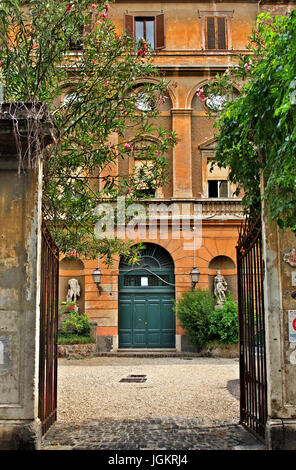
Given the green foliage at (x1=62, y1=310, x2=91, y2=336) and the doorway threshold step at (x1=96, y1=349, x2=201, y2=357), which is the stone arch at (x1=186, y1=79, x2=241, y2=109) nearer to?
the green foliage at (x1=62, y1=310, x2=91, y2=336)

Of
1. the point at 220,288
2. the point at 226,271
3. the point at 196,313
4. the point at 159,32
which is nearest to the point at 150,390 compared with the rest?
the point at 196,313

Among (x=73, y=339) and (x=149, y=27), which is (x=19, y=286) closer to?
(x=73, y=339)

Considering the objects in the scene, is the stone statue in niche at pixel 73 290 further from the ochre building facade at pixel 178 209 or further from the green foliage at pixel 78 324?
the green foliage at pixel 78 324

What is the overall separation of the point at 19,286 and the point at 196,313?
43.4 feet

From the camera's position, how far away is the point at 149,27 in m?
21.8

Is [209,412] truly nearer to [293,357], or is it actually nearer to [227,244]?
[293,357]

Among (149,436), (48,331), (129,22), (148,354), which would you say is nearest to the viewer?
(149,436)

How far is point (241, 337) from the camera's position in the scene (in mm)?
7398

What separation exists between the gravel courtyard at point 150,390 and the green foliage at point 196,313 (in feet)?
4.30

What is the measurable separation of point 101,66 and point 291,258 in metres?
4.71

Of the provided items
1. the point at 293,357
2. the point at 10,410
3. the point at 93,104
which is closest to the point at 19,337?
the point at 10,410

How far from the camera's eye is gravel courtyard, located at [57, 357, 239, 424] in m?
8.45

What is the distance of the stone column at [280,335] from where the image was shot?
555 centimetres

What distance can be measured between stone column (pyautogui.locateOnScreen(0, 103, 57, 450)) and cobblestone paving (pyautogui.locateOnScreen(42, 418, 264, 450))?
2.11 ft
